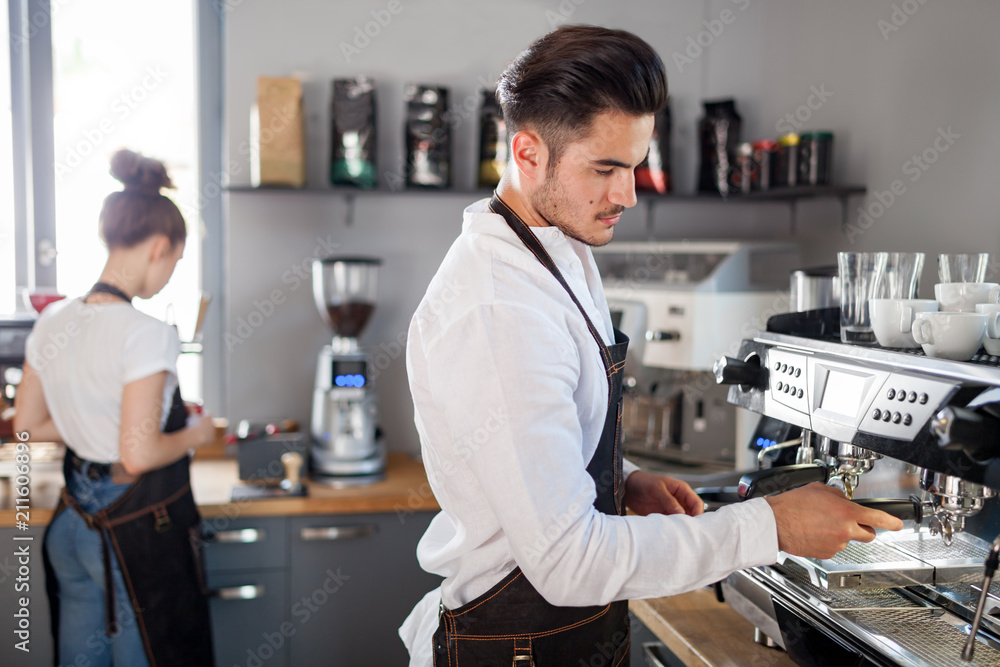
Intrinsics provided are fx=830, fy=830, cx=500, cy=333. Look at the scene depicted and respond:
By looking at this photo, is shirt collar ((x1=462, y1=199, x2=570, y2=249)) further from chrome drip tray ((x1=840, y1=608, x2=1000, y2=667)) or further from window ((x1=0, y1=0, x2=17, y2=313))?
window ((x1=0, y1=0, x2=17, y2=313))

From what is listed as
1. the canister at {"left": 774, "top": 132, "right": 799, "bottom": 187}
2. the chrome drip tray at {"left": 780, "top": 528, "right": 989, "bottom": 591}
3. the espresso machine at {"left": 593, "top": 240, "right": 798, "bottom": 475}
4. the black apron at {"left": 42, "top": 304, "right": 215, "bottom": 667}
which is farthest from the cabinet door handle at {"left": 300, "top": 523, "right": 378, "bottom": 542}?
the canister at {"left": 774, "top": 132, "right": 799, "bottom": 187}

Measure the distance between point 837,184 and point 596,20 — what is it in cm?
95

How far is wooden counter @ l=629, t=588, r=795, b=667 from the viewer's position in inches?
44.3

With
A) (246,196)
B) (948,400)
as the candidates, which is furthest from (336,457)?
(948,400)

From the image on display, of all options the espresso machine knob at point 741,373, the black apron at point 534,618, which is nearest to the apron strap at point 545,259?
the black apron at point 534,618

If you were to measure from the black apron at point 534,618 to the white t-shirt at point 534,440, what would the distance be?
4cm

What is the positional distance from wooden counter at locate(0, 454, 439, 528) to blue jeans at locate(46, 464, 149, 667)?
278mm

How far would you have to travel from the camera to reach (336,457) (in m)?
2.34

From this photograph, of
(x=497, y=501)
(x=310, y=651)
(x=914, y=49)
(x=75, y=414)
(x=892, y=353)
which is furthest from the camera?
(x=310, y=651)

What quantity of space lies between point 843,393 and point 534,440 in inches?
16.4

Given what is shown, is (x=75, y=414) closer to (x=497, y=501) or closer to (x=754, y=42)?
(x=497, y=501)

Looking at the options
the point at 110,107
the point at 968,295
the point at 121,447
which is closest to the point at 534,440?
the point at 968,295

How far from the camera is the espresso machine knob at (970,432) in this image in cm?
77

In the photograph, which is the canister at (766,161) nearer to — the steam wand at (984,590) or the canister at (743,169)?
the canister at (743,169)
